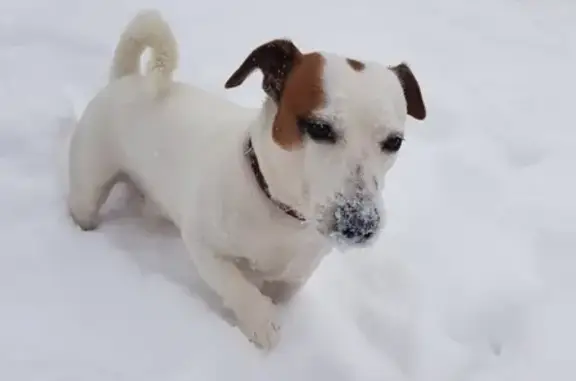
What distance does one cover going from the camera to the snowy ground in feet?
7.08

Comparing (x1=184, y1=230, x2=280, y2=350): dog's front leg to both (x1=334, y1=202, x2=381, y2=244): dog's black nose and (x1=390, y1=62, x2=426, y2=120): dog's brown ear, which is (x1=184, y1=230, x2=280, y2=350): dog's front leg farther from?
(x1=390, y1=62, x2=426, y2=120): dog's brown ear

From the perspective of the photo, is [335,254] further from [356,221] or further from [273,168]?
[356,221]

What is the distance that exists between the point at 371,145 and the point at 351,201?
5.4 inches

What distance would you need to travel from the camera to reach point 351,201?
5.88ft

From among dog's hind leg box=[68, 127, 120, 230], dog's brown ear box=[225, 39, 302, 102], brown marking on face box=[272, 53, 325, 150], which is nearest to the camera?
brown marking on face box=[272, 53, 325, 150]

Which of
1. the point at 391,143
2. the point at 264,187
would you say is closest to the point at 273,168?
the point at 264,187

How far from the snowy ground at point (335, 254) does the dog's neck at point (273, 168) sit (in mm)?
386

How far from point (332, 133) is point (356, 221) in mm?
200

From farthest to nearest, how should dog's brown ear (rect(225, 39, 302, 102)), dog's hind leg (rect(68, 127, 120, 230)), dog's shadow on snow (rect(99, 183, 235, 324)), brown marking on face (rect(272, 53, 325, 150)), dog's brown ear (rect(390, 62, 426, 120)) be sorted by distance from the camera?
dog's hind leg (rect(68, 127, 120, 230)) → dog's shadow on snow (rect(99, 183, 235, 324)) → dog's brown ear (rect(390, 62, 426, 120)) → dog's brown ear (rect(225, 39, 302, 102)) → brown marking on face (rect(272, 53, 325, 150))

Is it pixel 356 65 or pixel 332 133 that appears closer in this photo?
pixel 332 133

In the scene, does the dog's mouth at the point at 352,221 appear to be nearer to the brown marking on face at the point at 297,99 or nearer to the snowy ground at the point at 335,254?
the brown marking on face at the point at 297,99

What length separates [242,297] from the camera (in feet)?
7.26

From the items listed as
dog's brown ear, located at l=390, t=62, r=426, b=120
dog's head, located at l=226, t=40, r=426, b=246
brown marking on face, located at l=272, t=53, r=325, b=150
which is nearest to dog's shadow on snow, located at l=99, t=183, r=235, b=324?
dog's head, located at l=226, t=40, r=426, b=246

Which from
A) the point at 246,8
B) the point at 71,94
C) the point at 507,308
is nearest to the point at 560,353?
the point at 507,308
